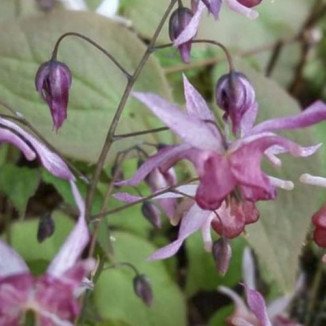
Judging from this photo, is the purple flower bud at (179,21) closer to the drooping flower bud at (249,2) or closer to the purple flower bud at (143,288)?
the drooping flower bud at (249,2)

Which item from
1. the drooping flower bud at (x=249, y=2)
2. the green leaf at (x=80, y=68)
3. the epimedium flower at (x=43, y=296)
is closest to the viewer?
the epimedium flower at (x=43, y=296)

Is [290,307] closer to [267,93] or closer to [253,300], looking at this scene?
[267,93]

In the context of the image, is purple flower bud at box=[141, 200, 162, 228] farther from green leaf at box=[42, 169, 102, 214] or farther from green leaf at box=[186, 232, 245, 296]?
green leaf at box=[186, 232, 245, 296]

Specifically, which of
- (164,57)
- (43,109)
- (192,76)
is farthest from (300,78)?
(43,109)

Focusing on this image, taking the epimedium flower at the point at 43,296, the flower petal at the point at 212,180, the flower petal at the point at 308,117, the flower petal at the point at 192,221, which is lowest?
the flower petal at the point at 192,221

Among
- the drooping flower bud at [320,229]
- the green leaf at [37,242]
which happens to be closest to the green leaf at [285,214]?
the drooping flower bud at [320,229]

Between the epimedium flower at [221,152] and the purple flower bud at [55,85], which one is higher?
the epimedium flower at [221,152]

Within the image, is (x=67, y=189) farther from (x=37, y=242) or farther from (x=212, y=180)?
(x=212, y=180)
